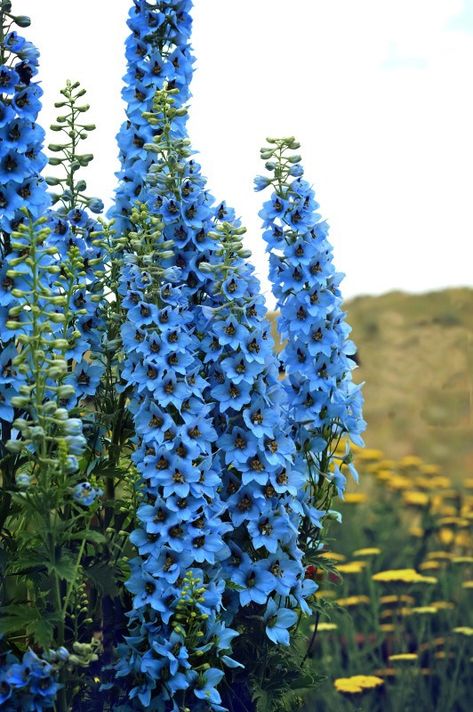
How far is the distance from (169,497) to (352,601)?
10.6 ft

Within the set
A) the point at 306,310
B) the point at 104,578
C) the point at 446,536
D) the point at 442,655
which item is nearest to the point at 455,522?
the point at 446,536

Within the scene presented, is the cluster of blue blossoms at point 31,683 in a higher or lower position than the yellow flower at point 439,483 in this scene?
lower

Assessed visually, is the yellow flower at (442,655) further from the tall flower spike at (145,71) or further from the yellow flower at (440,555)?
the tall flower spike at (145,71)

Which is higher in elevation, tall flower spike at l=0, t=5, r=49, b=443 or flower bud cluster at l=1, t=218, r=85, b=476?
tall flower spike at l=0, t=5, r=49, b=443

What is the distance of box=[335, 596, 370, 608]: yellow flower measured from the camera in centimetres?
720

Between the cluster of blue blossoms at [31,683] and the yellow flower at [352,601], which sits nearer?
the cluster of blue blossoms at [31,683]

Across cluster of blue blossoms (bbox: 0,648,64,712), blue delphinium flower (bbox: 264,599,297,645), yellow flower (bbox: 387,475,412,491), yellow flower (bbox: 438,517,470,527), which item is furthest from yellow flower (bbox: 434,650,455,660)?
cluster of blue blossoms (bbox: 0,648,64,712)

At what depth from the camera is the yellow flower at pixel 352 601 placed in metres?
7.20

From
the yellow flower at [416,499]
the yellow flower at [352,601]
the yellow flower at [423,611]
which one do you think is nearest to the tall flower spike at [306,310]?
the yellow flower at [423,611]

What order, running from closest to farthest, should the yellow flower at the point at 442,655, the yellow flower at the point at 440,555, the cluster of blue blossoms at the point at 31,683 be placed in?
the cluster of blue blossoms at the point at 31,683
the yellow flower at the point at 442,655
the yellow flower at the point at 440,555

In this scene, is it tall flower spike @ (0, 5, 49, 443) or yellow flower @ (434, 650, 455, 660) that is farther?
yellow flower @ (434, 650, 455, 660)

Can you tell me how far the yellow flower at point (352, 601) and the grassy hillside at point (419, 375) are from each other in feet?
16.2

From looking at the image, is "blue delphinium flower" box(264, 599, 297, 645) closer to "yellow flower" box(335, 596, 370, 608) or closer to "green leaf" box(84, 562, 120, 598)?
"green leaf" box(84, 562, 120, 598)

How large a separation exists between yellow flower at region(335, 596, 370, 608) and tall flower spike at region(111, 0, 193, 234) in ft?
11.0
